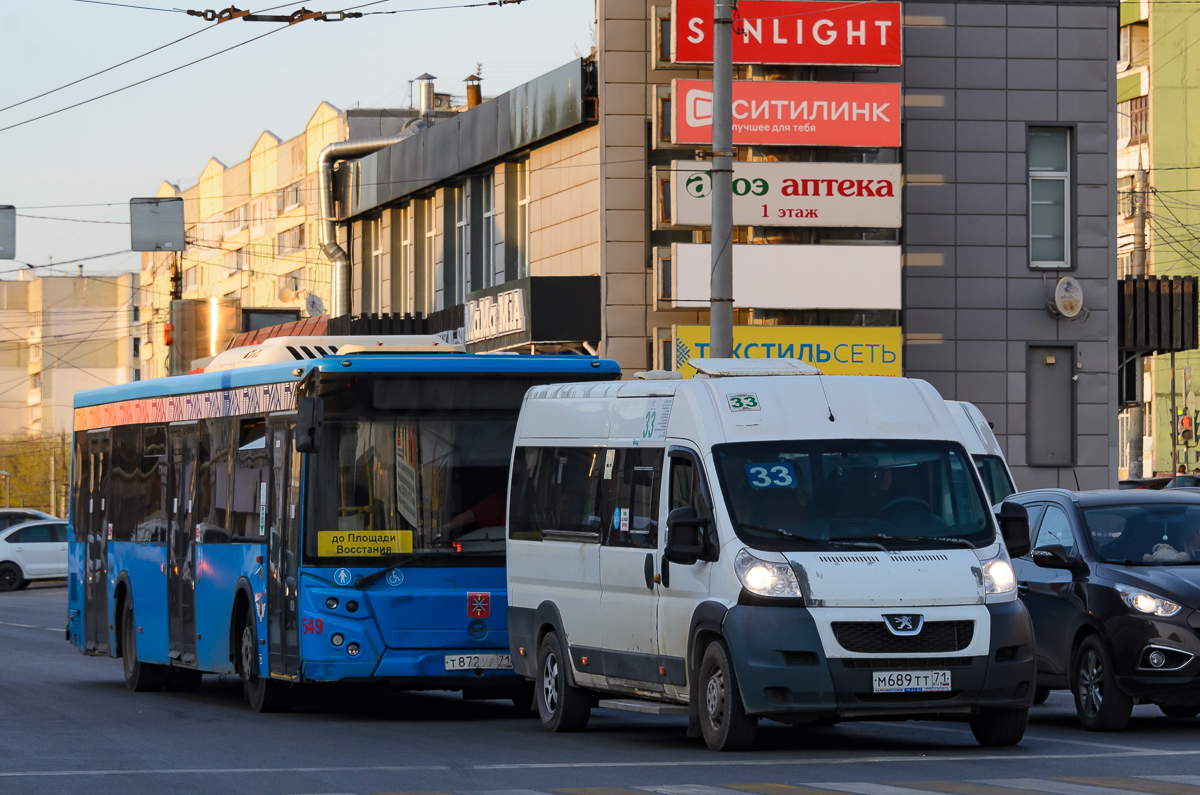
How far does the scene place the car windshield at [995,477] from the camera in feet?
63.3

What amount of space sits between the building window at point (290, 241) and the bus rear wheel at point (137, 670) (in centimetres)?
5997

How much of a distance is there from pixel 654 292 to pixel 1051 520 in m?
17.9

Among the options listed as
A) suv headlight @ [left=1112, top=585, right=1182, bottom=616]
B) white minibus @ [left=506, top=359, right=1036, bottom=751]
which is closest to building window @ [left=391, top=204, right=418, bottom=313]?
white minibus @ [left=506, top=359, right=1036, bottom=751]

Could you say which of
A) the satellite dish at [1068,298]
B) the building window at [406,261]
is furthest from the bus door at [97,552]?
the building window at [406,261]

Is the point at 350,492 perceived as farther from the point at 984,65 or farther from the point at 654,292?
the point at 984,65

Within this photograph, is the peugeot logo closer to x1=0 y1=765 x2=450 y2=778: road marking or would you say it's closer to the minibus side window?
the minibus side window

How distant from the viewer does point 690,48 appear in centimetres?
3128

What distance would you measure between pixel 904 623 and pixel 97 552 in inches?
459

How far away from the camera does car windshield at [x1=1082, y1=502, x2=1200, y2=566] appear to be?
45.2ft

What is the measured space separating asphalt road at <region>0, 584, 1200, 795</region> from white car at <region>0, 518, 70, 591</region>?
2841 cm

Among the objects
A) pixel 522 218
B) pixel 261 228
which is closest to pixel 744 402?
pixel 522 218

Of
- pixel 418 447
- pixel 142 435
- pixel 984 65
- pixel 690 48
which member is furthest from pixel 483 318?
pixel 418 447

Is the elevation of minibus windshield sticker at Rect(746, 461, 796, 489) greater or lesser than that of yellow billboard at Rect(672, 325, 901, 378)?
lesser

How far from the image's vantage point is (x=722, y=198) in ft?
61.6
